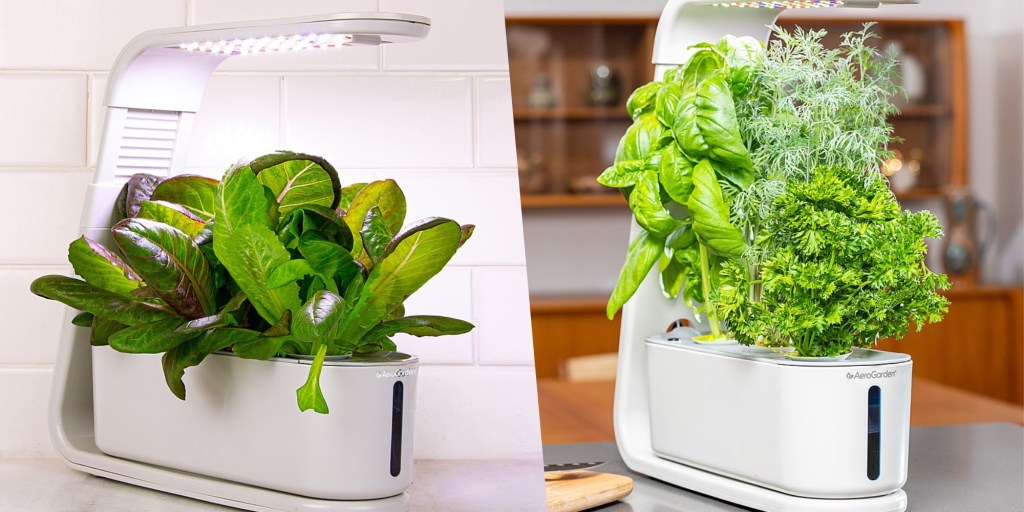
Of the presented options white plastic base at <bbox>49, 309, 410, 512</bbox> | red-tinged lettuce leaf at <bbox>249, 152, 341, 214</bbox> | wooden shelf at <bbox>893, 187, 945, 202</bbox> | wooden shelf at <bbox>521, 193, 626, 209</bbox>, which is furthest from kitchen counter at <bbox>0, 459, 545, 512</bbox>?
wooden shelf at <bbox>893, 187, 945, 202</bbox>

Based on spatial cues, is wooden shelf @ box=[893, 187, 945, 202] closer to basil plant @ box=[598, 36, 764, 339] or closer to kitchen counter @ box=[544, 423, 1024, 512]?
kitchen counter @ box=[544, 423, 1024, 512]

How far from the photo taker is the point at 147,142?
89cm

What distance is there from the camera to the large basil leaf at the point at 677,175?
71 cm

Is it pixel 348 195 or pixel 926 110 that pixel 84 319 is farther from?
pixel 926 110

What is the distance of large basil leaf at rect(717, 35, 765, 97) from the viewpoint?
706 millimetres

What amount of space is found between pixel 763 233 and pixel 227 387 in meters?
0.41

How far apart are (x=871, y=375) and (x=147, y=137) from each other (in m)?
0.65

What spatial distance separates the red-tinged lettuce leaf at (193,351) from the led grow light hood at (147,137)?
3.4 inches

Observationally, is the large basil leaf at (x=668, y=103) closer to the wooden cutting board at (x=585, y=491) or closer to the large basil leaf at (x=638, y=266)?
the large basil leaf at (x=638, y=266)

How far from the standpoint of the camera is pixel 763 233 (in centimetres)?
65

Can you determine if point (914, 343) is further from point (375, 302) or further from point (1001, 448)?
point (375, 302)

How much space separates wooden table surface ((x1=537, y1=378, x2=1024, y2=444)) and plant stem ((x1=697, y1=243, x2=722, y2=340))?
1.05ft

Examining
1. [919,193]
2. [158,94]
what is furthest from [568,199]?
[158,94]

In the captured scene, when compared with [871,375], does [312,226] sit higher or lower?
higher
